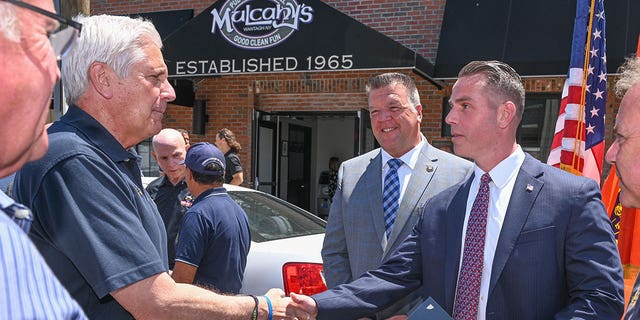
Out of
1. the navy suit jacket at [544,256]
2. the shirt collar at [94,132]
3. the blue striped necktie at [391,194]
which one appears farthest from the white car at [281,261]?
the shirt collar at [94,132]

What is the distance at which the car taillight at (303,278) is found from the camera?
406 cm

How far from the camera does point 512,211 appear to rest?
218cm

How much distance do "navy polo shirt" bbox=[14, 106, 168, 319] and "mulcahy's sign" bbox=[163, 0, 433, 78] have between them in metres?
6.50

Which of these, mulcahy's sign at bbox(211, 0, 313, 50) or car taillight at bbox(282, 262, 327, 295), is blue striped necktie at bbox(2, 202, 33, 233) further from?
mulcahy's sign at bbox(211, 0, 313, 50)

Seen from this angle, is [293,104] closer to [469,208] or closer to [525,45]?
[525,45]

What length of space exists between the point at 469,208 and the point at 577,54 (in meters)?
3.00

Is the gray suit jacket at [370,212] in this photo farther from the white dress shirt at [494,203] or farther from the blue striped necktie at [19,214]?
the blue striped necktie at [19,214]

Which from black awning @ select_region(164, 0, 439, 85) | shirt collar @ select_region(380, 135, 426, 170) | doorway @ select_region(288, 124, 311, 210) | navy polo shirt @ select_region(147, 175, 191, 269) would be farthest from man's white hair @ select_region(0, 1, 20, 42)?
doorway @ select_region(288, 124, 311, 210)

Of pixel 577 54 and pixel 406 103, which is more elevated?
pixel 577 54

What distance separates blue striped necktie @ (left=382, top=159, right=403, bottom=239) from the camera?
3.09m

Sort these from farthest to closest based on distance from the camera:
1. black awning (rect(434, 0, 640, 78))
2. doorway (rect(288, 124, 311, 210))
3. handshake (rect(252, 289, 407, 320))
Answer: doorway (rect(288, 124, 311, 210)) → black awning (rect(434, 0, 640, 78)) → handshake (rect(252, 289, 407, 320))

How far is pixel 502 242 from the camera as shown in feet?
7.02

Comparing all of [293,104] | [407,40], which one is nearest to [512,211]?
[407,40]

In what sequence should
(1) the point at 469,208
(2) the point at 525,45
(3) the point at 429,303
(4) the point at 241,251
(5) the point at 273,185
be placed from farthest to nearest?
(5) the point at 273,185, (2) the point at 525,45, (4) the point at 241,251, (1) the point at 469,208, (3) the point at 429,303
